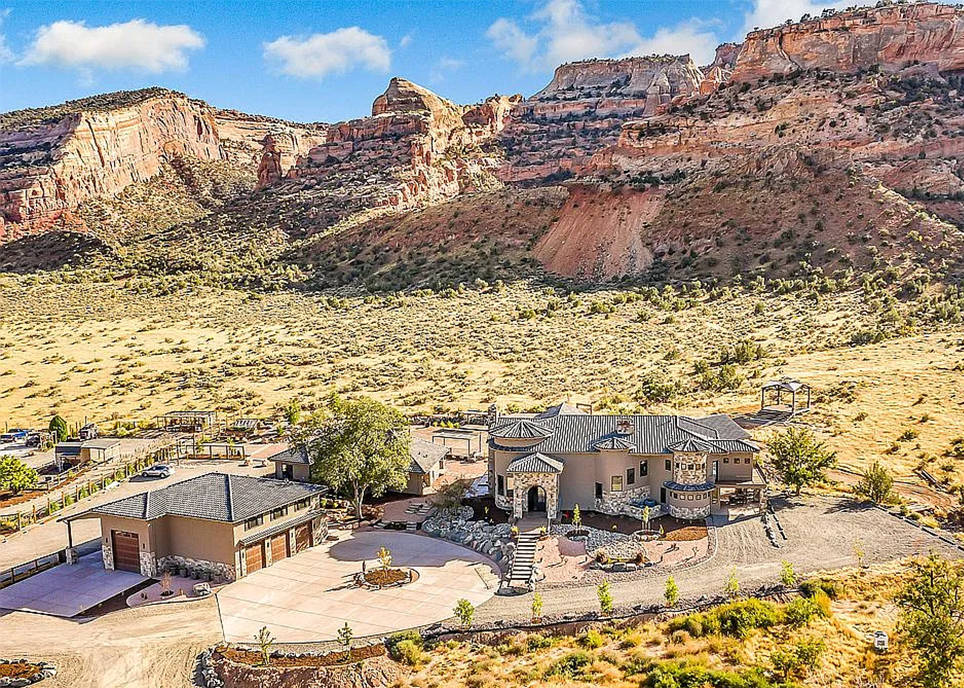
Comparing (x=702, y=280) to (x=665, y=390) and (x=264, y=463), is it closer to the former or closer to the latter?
(x=665, y=390)

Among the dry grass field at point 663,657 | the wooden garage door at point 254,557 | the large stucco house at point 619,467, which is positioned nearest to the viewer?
the dry grass field at point 663,657

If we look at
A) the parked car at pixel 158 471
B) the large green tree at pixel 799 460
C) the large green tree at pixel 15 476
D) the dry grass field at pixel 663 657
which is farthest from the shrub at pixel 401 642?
the large green tree at pixel 15 476

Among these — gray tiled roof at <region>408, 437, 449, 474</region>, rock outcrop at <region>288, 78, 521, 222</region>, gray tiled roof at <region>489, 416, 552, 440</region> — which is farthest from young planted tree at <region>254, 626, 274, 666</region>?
rock outcrop at <region>288, 78, 521, 222</region>

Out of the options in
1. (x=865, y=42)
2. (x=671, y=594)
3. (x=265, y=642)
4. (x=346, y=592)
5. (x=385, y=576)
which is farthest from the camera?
(x=865, y=42)

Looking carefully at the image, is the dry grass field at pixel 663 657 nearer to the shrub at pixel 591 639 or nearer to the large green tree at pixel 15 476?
the shrub at pixel 591 639

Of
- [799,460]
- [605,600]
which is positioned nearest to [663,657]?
[605,600]

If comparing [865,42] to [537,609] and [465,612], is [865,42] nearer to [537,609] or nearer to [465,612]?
[537,609]

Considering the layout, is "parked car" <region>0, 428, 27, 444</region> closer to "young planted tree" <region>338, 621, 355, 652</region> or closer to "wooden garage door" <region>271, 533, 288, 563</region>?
"wooden garage door" <region>271, 533, 288, 563</region>
